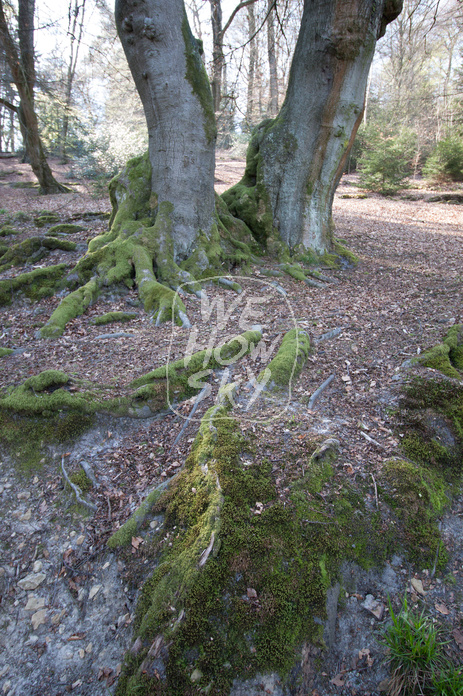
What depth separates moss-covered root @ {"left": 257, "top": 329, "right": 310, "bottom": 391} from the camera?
12.8 feet

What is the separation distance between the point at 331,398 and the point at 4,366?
12.7 ft

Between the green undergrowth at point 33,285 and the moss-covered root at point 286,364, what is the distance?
4.34 metres

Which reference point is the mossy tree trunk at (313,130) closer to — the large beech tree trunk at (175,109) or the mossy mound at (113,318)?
the large beech tree trunk at (175,109)

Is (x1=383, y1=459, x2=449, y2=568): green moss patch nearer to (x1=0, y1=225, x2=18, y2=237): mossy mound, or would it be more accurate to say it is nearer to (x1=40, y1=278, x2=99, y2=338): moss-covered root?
(x1=40, y1=278, x2=99, y2=338): moss-covered root

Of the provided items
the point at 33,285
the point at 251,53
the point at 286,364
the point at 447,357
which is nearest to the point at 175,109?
the point at 33,285

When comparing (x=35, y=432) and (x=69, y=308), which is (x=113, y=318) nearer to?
(x=69, y=308)

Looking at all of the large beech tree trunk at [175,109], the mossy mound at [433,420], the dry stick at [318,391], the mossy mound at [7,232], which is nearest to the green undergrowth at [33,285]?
the large beech tree trunk at [175,109]

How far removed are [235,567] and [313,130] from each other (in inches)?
307

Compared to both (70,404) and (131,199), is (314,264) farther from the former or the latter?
(70,404)

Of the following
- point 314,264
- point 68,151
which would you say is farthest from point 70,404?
point 68,151

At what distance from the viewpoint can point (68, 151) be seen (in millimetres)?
25281

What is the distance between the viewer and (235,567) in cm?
242

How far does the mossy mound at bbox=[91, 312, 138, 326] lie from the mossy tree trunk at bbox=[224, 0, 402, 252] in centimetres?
380

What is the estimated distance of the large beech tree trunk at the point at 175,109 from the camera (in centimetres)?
590
